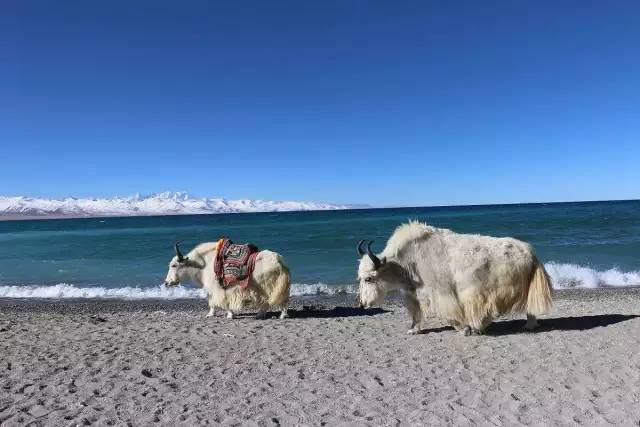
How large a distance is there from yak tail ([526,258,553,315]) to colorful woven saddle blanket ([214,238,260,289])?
436cm

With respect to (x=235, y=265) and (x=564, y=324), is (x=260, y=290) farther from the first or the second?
(x=564, y=324)

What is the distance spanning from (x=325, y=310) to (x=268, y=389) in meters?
4.98

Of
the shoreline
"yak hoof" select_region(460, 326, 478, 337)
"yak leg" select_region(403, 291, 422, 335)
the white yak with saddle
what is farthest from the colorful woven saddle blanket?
"yak hoof" select_region(460, 326, 478, 337)

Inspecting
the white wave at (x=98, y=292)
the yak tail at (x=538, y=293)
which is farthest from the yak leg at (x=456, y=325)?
the white wave at (x=98, y=292)

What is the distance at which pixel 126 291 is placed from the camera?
1447cm

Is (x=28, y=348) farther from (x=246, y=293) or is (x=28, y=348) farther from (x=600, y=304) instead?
(x=600, y=304)

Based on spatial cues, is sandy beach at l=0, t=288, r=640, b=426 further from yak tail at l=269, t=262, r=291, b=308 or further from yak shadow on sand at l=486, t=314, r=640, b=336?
yak tail at l=269, t=262, r=291, b=308

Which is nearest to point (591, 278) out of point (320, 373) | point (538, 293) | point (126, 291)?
point (538, 293)

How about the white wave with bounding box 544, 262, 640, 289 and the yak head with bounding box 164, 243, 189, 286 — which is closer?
the yak head with bounding box 164, 243, 189, 286

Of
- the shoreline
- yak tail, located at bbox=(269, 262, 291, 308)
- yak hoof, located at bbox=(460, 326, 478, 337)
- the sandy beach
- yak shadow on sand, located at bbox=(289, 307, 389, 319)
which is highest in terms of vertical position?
yak tail, located at bbox=(269, 262, 291, 308)

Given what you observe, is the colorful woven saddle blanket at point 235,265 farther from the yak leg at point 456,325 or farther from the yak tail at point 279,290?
the yak leg at point 456,325

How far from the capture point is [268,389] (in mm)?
4879

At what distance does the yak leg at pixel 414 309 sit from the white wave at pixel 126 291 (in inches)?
259

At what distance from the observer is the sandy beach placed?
4.26 m
